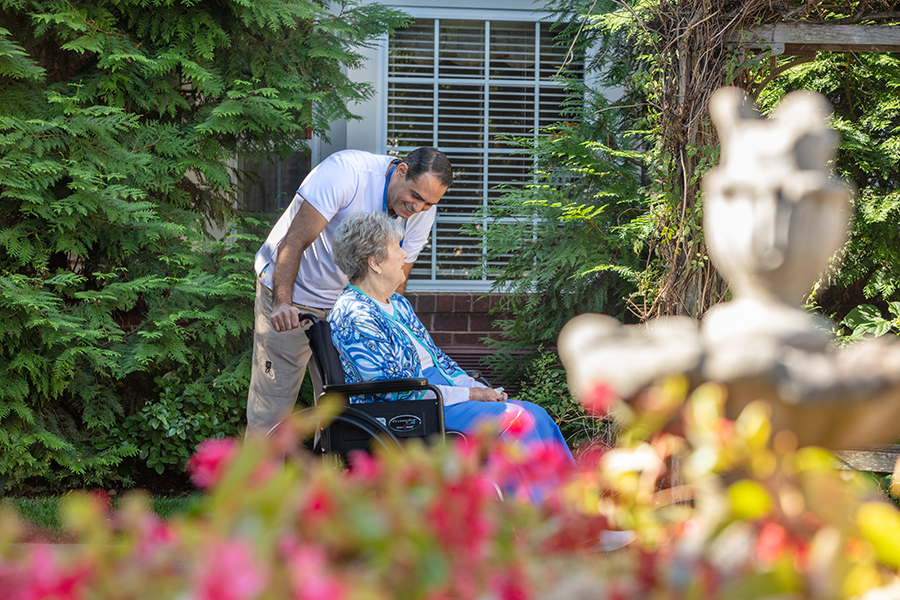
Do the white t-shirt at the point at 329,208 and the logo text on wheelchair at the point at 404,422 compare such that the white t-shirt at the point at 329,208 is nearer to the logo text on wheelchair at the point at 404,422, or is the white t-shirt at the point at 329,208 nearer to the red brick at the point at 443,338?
the logo text on wheelchair at the point at 404,422

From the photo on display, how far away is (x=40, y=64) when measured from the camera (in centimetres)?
416

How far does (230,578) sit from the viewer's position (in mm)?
507

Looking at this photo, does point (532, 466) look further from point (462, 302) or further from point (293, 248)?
point (462, 302)

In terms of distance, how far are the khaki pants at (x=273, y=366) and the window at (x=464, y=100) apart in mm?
1919

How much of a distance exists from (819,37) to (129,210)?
11.0 ft

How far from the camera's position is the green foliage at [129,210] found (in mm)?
3781

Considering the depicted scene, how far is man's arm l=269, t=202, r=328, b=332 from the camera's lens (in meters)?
3.00

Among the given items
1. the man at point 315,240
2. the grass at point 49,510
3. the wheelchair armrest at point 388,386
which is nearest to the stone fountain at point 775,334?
the wheelchair armrest at point 388,386

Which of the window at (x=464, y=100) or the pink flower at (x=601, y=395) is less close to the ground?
the window at (x=464, y=100)

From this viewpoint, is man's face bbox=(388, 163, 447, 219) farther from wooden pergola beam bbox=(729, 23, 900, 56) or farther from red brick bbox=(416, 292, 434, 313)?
red brick bbox=(416, 292, 434, 313)

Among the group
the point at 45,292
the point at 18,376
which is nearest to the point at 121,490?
the point at 18,376

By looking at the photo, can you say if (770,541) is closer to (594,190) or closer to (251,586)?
(251,586)

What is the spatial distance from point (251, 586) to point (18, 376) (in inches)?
152

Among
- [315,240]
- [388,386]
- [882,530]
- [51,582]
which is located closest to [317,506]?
[51,582]
